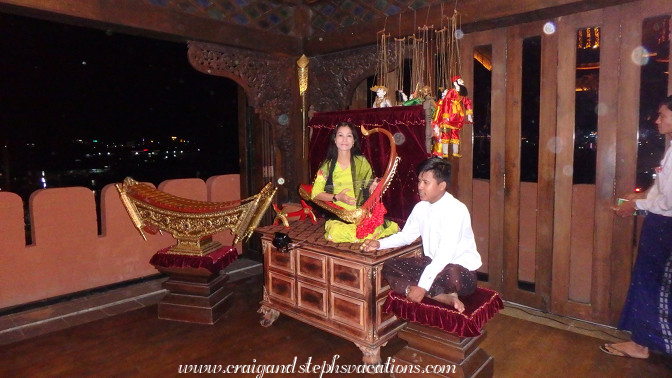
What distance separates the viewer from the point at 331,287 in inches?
129

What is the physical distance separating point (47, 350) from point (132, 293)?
1.33 meters

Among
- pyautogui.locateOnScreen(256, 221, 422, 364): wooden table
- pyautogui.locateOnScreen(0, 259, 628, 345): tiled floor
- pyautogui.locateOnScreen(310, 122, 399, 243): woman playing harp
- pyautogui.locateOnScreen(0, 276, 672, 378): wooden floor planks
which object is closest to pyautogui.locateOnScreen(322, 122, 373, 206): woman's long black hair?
pyautogui.locateOnScreen(310, 122, 399, 243): woman playing harp

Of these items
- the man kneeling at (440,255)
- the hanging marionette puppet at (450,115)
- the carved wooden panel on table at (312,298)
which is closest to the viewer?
the man kneeling at (440,255)

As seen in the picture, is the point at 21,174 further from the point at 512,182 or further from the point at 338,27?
the point at 512,182

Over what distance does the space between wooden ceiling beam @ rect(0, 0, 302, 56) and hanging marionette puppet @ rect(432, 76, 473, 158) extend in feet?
8.37

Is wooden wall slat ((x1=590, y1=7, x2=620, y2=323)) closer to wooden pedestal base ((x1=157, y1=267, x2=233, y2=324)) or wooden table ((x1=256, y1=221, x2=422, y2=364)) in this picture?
wooden table ((x1=256, y1=221, x2=422, y2=364))

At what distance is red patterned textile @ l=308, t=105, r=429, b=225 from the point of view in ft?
11.3

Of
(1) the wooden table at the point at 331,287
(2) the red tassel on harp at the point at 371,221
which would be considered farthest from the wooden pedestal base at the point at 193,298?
(2) the red tassel on harp at the point at 371,221

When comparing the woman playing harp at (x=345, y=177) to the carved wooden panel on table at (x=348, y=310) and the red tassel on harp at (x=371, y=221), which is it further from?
the carved wooden panel on table at (x=348, y=310)

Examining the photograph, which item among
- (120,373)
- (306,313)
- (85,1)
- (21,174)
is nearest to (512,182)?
(306,313)

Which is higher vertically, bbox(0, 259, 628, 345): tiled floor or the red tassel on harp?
the red tassel on harp

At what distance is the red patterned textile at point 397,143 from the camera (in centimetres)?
344

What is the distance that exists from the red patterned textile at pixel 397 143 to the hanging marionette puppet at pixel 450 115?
12cm

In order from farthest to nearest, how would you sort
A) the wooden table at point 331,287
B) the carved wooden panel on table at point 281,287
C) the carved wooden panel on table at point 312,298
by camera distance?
the carved wooden panel on table at point 281,287 → the carved wooden panel on table at point 312,298 → the wooden table at point 331,287
